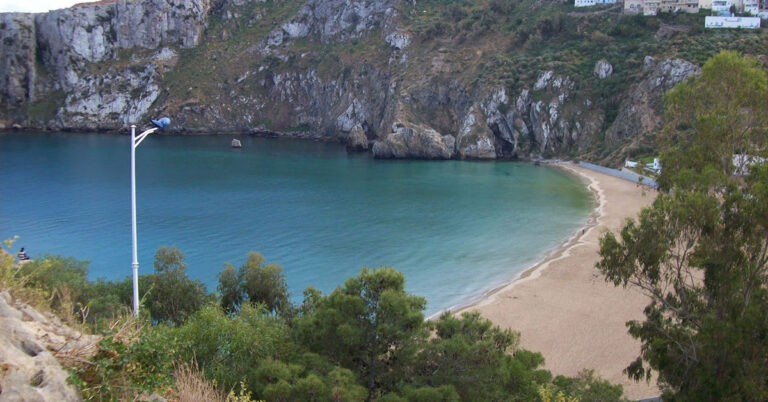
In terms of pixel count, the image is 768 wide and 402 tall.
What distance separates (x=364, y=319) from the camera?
14.7 meters

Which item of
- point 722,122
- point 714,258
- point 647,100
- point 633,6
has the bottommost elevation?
point 714,258

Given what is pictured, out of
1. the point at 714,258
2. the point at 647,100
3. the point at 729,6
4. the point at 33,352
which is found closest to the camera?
the point at 33,352

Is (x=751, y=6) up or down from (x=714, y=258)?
up

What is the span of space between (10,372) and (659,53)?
90521 mm

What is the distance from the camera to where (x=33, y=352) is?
809cm

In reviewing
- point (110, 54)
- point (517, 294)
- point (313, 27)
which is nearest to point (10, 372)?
point (517, 294)

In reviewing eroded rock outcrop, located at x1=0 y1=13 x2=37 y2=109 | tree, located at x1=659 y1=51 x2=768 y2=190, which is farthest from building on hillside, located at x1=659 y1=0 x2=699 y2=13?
eroded rock outcrop, located at x1=0 y1=13 x2=37 y2=109

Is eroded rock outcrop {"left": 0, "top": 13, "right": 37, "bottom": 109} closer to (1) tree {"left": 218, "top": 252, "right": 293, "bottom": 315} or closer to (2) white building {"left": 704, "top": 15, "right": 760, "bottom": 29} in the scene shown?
(1) tree {"left": 218, "top": 252, "right": 293, "bottom": 315}

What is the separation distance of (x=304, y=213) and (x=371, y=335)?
38.4m

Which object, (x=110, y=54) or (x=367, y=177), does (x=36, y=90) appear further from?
(x=367, y=177)

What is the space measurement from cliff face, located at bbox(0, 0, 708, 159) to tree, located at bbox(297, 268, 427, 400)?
282ft

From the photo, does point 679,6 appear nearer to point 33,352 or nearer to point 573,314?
point 573,314

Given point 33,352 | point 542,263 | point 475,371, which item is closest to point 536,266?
point 542,263

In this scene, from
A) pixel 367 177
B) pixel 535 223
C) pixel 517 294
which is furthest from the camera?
pixel 367 177
